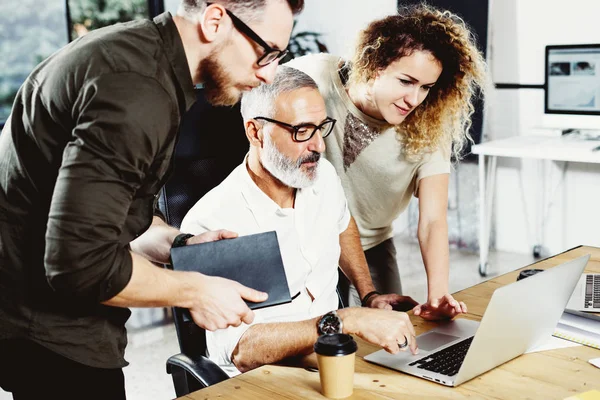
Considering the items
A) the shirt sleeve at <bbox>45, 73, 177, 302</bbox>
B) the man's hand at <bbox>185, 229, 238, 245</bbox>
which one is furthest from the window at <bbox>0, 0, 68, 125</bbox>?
the shirt sleeve at <bbox>45, 73, 177, 302</bbox>

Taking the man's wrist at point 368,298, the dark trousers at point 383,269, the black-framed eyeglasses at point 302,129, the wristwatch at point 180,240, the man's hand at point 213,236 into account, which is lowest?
the dark trousers at point 383,269

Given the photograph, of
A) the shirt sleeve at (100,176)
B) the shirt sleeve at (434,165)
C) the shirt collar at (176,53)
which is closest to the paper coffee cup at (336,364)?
the shirt sleeve at (100,176)

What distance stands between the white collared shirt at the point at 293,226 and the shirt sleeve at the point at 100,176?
662mm

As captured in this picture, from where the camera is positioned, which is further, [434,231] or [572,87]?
[572,87]

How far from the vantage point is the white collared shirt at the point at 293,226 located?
1811 mm

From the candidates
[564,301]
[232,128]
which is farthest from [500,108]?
[564,301]

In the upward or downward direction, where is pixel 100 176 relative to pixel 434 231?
upward

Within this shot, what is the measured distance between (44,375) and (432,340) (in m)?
0.75

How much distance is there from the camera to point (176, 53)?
1196mm

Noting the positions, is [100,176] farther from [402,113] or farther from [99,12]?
[99,12]

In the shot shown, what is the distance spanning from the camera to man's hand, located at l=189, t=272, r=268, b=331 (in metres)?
1.22

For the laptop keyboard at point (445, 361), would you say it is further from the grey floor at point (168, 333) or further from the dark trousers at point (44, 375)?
the grey floor at point (168, 333)

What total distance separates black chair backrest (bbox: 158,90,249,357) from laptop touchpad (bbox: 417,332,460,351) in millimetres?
533

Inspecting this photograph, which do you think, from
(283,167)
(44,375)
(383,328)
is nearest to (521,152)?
(283,167)
